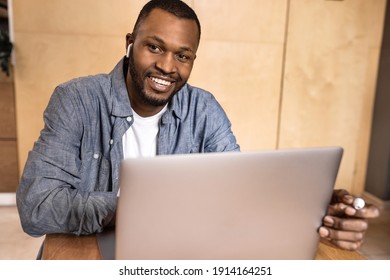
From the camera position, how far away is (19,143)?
2164mm

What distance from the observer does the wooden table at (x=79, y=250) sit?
2.59 ft

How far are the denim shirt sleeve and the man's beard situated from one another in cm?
34

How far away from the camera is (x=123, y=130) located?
46.8 inches

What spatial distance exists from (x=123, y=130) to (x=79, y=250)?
1.52 ft

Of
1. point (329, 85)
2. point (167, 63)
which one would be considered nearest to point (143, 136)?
point (167, 63)

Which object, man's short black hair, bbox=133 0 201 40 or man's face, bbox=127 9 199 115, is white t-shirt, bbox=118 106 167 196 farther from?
man's short black hair, bbox=133 0 201 40

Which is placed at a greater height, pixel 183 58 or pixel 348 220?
pixel 183 58

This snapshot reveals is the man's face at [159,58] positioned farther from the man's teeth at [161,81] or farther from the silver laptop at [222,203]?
the silver laptop at [222,203]

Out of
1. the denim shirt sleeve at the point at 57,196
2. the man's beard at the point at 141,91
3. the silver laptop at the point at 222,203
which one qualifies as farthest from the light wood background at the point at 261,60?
the silver laptop at the point at 222,203

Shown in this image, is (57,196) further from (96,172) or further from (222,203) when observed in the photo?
(222,203)

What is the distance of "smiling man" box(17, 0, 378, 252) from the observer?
2.83 feet

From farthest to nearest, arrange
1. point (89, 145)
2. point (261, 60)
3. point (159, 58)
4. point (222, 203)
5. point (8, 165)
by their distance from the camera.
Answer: point (8, 165) → point (261, 60) → point (159, 58) → point (89, 145) → point (222, 203)

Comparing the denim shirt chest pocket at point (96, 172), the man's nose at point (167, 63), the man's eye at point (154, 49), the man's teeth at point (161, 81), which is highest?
the man's eye at point (154, 49)
